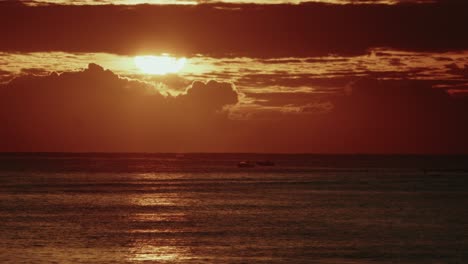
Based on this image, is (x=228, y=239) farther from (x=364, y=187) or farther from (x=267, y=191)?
(x=364, y=187)

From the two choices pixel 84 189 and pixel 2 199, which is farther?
pixel 84 189

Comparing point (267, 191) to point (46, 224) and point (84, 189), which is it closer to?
point (84, 189)

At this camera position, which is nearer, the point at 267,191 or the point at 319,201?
the point at 319,201

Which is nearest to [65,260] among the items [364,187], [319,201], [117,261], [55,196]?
[117,261]

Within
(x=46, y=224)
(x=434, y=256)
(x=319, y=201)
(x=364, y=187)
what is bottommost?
(x=434, y=256)

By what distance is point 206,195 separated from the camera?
11625 centimetres

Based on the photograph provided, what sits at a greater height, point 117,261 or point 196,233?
point 196,233

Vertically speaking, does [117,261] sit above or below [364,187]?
below

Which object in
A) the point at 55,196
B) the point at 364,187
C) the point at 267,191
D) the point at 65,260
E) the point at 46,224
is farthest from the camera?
the point at 364,187

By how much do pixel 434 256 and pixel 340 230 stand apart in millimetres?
15214

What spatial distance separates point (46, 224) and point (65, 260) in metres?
23.4

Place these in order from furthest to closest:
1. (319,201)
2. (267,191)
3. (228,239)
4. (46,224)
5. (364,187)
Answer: (364,187) → (267,191) → (319,201) → (46,224) → (228,239)

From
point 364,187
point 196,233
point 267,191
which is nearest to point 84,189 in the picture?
point 267,191

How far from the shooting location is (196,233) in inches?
2584
